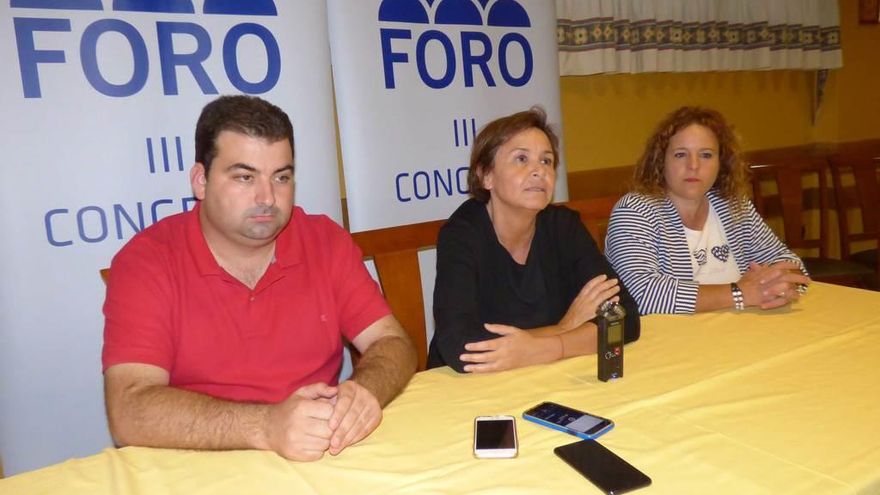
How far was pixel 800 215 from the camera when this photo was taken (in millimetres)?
3578

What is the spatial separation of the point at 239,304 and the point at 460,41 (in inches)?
61.6

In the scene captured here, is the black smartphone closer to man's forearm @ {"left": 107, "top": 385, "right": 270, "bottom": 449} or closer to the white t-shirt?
man's forearm @ {"left": 107, "top": 385, "right": 270, "bottom": 449}

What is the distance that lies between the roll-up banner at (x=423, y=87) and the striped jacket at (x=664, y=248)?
0.72 metres

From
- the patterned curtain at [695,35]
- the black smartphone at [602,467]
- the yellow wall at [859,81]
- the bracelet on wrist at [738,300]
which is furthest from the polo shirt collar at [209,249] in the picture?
the yellow wall at [859,81]

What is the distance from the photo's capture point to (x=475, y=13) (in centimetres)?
267

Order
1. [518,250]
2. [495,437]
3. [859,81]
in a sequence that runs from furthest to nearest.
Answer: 1. [859,81]
2. [518,250]
3. [495,437]

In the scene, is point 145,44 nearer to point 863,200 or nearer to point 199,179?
point 199,179

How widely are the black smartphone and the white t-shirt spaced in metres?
1.28

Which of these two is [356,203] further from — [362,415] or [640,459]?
[640,459]

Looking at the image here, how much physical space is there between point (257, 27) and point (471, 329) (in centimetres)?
132

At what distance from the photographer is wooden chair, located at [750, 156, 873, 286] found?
3.34 m

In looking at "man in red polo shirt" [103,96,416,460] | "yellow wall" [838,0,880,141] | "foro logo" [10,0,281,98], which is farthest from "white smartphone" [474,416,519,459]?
"yellow wall" [838,0,880,141]

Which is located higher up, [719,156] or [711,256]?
[719,156]

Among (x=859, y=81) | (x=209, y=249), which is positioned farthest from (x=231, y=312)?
(x=859, y=81)
